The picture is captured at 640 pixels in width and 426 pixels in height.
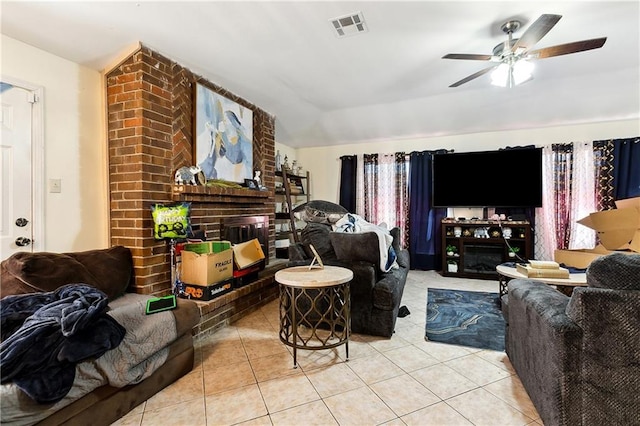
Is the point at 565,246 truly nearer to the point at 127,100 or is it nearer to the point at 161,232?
the point at 161,232

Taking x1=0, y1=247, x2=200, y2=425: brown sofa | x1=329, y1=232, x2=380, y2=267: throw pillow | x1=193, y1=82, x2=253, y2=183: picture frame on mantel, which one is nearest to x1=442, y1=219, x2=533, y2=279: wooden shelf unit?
x1=329, y1=232, x2=380, y2=267: throw pillow

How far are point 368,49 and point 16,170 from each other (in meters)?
2.98

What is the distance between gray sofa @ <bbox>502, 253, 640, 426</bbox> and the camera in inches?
47.1

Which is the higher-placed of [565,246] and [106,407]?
[565,246]

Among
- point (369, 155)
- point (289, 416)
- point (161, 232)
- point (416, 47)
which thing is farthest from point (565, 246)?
point (161, 232)

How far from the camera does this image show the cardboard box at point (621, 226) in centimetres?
315

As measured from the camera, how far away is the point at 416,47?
2.67m

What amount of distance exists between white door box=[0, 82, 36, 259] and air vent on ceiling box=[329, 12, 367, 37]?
7.82 ft

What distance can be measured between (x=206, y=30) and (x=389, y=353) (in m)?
2.91

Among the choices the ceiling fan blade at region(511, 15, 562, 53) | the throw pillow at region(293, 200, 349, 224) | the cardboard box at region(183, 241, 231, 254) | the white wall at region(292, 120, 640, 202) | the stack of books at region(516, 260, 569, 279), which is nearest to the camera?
the ceiling fan blade at region(511, 15, 562, 53)

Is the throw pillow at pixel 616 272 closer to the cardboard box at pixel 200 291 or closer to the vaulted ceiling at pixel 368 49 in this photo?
the vaulted ceiling at pixel 368 49

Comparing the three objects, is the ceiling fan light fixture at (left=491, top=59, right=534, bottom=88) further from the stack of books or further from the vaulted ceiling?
the stack of books

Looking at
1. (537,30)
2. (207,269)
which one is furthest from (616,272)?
(207,269)

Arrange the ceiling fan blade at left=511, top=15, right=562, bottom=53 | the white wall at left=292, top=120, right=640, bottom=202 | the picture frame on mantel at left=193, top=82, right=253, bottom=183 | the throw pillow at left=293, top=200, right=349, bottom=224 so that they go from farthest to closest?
1. the white wall at left=292, top=120, right=640, bottom=202
2. the throw pillow at left=293, top=200, right=349, bottom=224
3. the picture frame on mantel at left=193, top=82, right=253, bottom=183
4. the ceiling fan blade at left=511, top=15, right=562, bottom=53
